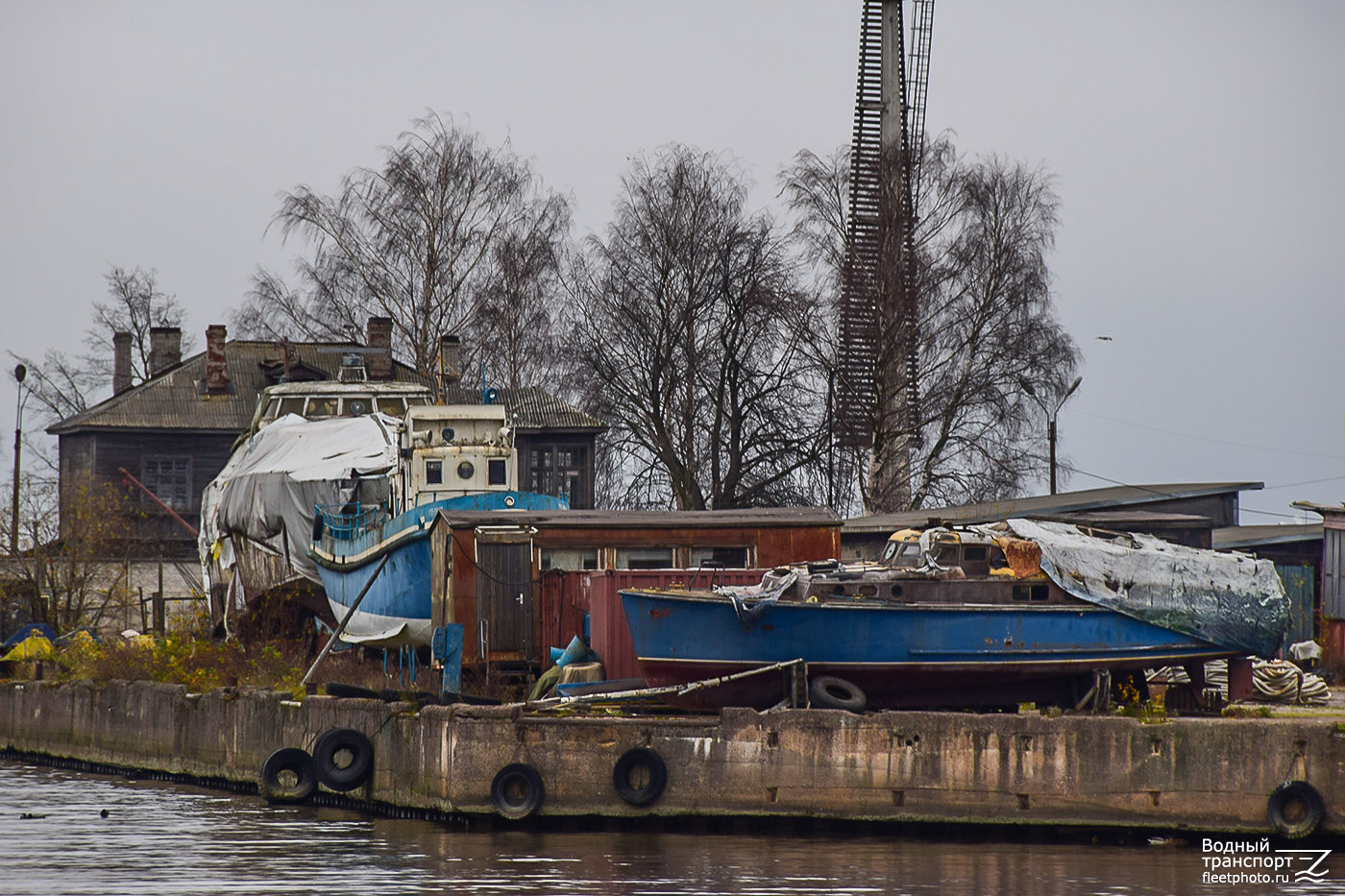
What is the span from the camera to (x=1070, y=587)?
66.3ft

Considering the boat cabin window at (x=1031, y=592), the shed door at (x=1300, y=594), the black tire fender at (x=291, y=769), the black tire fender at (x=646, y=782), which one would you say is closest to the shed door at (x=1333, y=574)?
the shed door at (x=1300, y=594)

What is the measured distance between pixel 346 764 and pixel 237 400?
2732cm

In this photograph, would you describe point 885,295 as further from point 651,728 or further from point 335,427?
point 651,728

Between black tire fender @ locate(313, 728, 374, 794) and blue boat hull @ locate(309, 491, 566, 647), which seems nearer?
black tire fender @ locate(313, 728, 374, 794)

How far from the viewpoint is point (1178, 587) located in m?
20.5

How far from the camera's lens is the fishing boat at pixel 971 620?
64.7 feet

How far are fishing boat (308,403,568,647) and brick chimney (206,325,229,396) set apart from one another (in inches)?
680

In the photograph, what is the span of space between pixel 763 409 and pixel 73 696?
17226 mm

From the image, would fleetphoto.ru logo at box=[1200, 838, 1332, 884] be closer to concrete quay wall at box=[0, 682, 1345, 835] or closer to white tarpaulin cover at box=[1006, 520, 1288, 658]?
concrete quay wall at box=[0, 682, 1345, 835]

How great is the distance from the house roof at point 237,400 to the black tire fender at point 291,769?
75.4ft

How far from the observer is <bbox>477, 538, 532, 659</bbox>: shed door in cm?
2269

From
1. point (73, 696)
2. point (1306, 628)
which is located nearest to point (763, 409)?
point (1306, 628)

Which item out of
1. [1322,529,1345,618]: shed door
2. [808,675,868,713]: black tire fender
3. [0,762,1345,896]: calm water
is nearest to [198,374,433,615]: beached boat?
[0,762,1345,896]: calm water

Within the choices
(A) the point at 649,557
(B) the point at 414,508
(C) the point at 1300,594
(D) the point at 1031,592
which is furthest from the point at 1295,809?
(B) the point at 414,508
